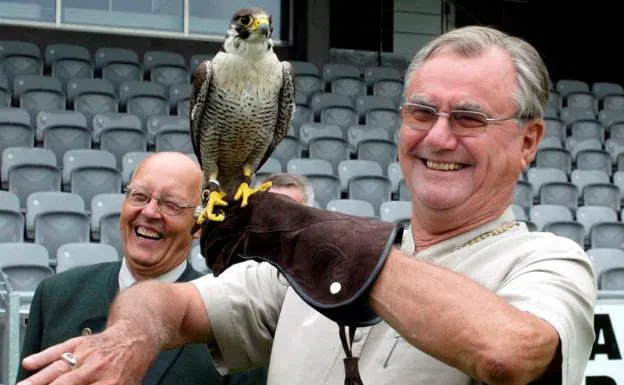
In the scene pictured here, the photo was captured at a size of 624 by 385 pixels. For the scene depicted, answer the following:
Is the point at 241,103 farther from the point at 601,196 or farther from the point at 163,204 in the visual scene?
the point at 601,196

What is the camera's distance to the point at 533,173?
8.97 m

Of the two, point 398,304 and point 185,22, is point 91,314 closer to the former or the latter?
point 398,304

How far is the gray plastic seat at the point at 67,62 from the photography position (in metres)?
9.44

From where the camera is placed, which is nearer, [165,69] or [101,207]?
[101,207]

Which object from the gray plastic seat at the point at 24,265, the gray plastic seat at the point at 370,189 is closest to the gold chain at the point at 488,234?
the gray plastic seat at the point at 24,265

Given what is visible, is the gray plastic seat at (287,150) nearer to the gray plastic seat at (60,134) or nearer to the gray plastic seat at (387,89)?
the gray plastic seat at (60,134)

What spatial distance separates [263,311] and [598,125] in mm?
9432

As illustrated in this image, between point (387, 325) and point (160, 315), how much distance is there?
338mm

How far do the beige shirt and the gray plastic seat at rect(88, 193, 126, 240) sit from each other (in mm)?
4869

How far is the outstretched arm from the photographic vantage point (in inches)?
43.6

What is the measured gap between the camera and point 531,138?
1.55m

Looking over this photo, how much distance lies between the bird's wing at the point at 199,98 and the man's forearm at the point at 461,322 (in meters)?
1.89

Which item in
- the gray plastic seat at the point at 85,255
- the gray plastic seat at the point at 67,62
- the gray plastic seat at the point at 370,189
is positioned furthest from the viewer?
the gray plastic seat at the point at 67,62

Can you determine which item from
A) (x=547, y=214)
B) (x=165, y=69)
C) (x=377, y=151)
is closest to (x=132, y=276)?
(x=547, y=214)
